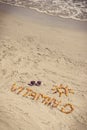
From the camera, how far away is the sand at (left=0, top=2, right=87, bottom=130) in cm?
353

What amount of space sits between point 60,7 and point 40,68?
269cm

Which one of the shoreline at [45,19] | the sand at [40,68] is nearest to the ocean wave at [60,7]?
the shoreline at [45,19]

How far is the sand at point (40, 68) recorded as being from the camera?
3.53m

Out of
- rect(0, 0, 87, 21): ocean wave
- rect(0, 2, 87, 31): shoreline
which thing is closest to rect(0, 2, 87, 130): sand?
rect(0, 2, 87, 31): shoreline

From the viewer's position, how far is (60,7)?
6.55m

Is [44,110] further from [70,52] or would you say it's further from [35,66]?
[70,52]

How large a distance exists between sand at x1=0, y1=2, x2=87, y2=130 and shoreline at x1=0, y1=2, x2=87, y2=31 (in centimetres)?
5

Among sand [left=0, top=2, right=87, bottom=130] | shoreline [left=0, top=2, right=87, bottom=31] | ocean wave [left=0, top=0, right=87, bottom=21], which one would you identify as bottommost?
sand [left=0, top=2, right=87, bottom=130]

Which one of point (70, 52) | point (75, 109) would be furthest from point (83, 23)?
point (75, 109)

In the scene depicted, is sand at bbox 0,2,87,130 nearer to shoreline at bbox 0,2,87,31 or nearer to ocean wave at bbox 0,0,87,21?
shoreline at bbox 0,2,87,31

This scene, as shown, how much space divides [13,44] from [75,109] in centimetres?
197

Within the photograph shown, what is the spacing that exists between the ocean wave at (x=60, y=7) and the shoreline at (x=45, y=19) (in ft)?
0.72

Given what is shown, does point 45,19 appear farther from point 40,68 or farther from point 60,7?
point 40,68

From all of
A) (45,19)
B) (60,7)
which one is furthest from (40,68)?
(60,7)
